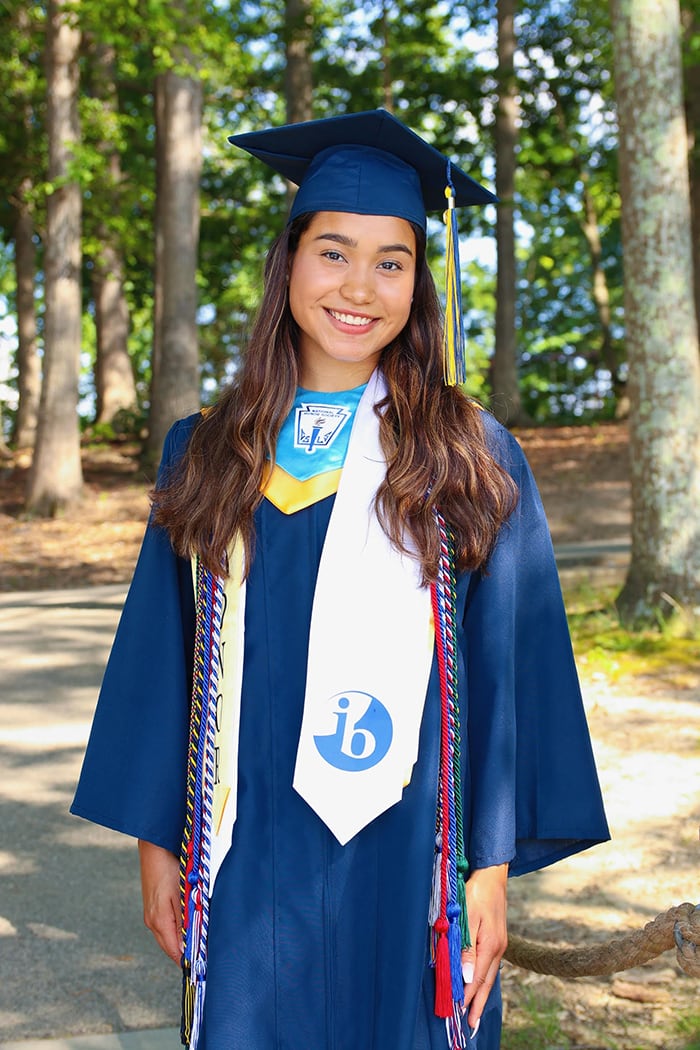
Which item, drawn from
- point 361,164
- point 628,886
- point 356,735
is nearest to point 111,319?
point 628,886

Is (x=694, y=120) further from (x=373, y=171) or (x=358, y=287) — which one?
(x=358, y=287)

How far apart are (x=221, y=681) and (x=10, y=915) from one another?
6.95 feet

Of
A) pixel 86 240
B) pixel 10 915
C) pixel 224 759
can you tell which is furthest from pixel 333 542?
pixel 86 240

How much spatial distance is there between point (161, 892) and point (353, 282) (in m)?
1.14

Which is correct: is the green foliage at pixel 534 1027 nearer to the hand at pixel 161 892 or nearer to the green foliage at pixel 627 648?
the hand at pixel 161 892

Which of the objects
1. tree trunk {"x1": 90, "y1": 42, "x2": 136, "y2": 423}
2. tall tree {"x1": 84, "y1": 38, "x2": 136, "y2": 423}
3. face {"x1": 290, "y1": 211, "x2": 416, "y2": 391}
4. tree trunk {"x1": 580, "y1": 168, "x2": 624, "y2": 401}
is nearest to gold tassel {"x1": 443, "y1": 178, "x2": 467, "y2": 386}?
face {"x1": 290, "y1": 211, "x2": 416, "y2": 391}

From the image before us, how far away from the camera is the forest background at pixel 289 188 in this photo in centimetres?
625

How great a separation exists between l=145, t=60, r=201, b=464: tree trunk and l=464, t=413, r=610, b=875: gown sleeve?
10.8 metres

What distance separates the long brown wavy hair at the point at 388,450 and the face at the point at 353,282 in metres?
0.08

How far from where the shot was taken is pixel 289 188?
47.7 ft

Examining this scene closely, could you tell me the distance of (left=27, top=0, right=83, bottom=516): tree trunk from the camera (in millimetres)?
12508

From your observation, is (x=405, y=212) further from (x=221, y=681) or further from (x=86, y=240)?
(x=86, y=240)

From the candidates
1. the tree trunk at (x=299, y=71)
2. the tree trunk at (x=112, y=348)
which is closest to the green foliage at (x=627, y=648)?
the tree trunk at (x=299, y=71)

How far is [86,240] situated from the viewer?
625 inches
